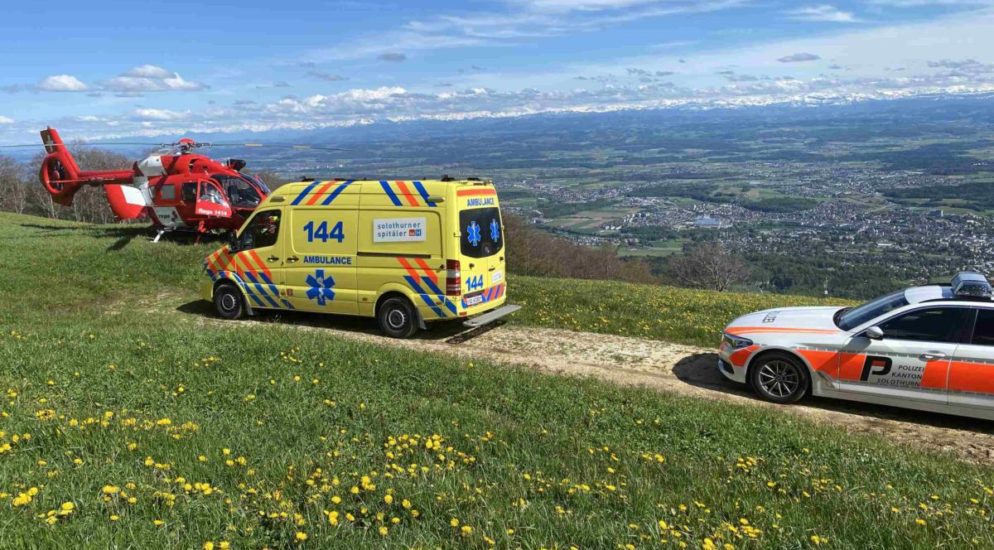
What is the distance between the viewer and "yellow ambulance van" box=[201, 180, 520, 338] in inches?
417

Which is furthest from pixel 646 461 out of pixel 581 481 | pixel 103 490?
pixel 103 490

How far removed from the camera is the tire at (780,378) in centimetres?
830

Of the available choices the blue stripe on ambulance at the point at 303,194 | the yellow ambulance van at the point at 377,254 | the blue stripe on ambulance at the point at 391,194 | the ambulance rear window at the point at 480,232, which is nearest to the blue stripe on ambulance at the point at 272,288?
the yellow ambulance van at the point at 377,254

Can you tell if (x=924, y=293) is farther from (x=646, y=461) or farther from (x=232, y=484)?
(x=232, y=484)

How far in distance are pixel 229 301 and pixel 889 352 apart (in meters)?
11.4

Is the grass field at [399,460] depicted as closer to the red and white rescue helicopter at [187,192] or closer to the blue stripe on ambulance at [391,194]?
the blue stripe on ambulance at [391,194]

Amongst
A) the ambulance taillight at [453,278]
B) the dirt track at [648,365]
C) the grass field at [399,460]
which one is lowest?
the dirt track at [648,365]

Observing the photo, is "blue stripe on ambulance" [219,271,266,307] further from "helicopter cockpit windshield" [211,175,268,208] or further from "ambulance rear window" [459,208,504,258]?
"helicopter cockpit windshield" [211,175,268,208]

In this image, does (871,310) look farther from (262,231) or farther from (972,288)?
(262,231)

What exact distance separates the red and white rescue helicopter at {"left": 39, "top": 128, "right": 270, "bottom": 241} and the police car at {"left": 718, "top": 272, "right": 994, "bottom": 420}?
15305 millimetres

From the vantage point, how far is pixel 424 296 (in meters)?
10.8

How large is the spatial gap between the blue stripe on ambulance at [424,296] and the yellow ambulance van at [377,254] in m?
0.02

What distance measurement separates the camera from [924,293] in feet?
27.0

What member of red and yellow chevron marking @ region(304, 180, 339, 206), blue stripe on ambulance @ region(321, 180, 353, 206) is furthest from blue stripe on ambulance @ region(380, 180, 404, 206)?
red and yellow chevron marking @ region(304, 180, 339, 206)
